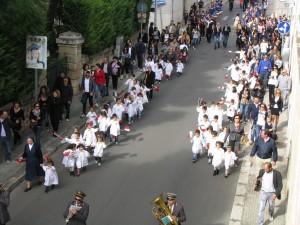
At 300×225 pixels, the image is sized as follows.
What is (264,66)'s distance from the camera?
23062 millimetres

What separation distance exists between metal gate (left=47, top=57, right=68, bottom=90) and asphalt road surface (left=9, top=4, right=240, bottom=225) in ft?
11.2

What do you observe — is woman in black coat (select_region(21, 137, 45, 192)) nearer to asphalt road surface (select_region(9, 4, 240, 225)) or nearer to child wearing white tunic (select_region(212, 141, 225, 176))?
asphalt road surface (select_region(9, 4, 240, 225))

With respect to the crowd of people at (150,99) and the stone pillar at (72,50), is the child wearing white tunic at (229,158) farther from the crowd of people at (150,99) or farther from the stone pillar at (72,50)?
the stone pillar at (72,50)

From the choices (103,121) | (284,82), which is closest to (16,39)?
(103,121)

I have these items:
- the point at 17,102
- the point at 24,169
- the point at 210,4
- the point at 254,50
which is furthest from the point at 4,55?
the point at 210,4

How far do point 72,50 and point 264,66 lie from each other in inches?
294

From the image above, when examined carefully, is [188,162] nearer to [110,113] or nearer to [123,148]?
[123,148]

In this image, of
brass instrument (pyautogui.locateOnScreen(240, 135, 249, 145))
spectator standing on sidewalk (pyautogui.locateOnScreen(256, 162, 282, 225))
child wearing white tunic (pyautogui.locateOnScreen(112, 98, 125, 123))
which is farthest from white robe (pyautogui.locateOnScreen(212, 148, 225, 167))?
child wearing white tunic (pyautogui.locateOnScreen(112, 98, 125, 123))

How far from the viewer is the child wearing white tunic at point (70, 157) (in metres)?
14.9

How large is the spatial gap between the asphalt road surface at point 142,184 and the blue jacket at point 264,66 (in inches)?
155

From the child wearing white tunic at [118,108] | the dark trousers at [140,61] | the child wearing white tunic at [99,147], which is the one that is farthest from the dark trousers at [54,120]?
the dark trousers at [140,61]

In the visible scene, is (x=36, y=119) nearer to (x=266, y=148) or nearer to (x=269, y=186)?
(x=266, y=148)

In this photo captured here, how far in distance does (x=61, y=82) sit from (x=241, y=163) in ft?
21.5

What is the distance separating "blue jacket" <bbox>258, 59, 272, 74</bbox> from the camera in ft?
75.4
